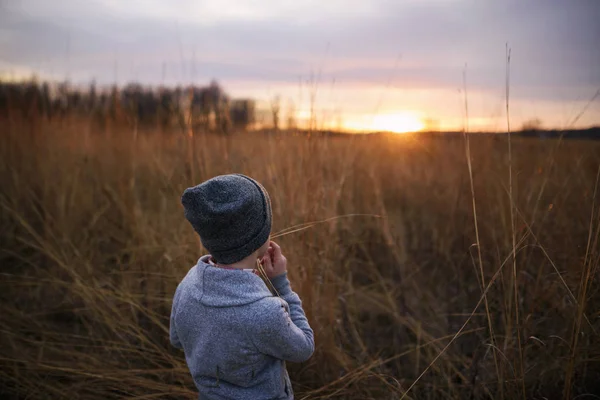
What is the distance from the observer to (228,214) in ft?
3.46

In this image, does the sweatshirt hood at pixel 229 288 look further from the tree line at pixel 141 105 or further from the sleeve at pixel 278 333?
the tree line at pixel 141 105

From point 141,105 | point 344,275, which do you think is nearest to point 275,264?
point 344,275

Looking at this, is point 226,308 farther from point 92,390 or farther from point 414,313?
point 414,313

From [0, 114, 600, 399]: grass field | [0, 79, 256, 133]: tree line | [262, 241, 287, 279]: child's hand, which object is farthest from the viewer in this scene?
[0, 79, 256, 133]: tree line

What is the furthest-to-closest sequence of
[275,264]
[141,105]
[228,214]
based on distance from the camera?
1. [141,105]
2. [275,264]
3. [228,214]

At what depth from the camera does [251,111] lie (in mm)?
2543

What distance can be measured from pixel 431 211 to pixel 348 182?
2.93 feet

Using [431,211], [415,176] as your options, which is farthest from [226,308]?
[415,176]

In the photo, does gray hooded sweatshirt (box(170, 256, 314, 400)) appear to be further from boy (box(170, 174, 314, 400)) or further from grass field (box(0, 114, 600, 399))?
grass field (box(0, 114, 600, 399))

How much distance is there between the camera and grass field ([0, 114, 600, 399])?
1.70 meters

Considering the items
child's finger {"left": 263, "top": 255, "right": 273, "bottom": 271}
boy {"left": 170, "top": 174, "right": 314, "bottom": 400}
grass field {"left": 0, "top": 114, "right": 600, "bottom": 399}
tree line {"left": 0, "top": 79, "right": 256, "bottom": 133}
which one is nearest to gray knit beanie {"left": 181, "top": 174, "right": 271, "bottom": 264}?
boy {"left": 170, "top": 174, "right": 314, "bottom": 400}

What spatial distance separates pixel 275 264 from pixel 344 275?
3.64 feet

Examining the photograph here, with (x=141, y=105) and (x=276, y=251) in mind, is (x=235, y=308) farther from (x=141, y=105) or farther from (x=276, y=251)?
(x=141, y=105)

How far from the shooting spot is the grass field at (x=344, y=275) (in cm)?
170
